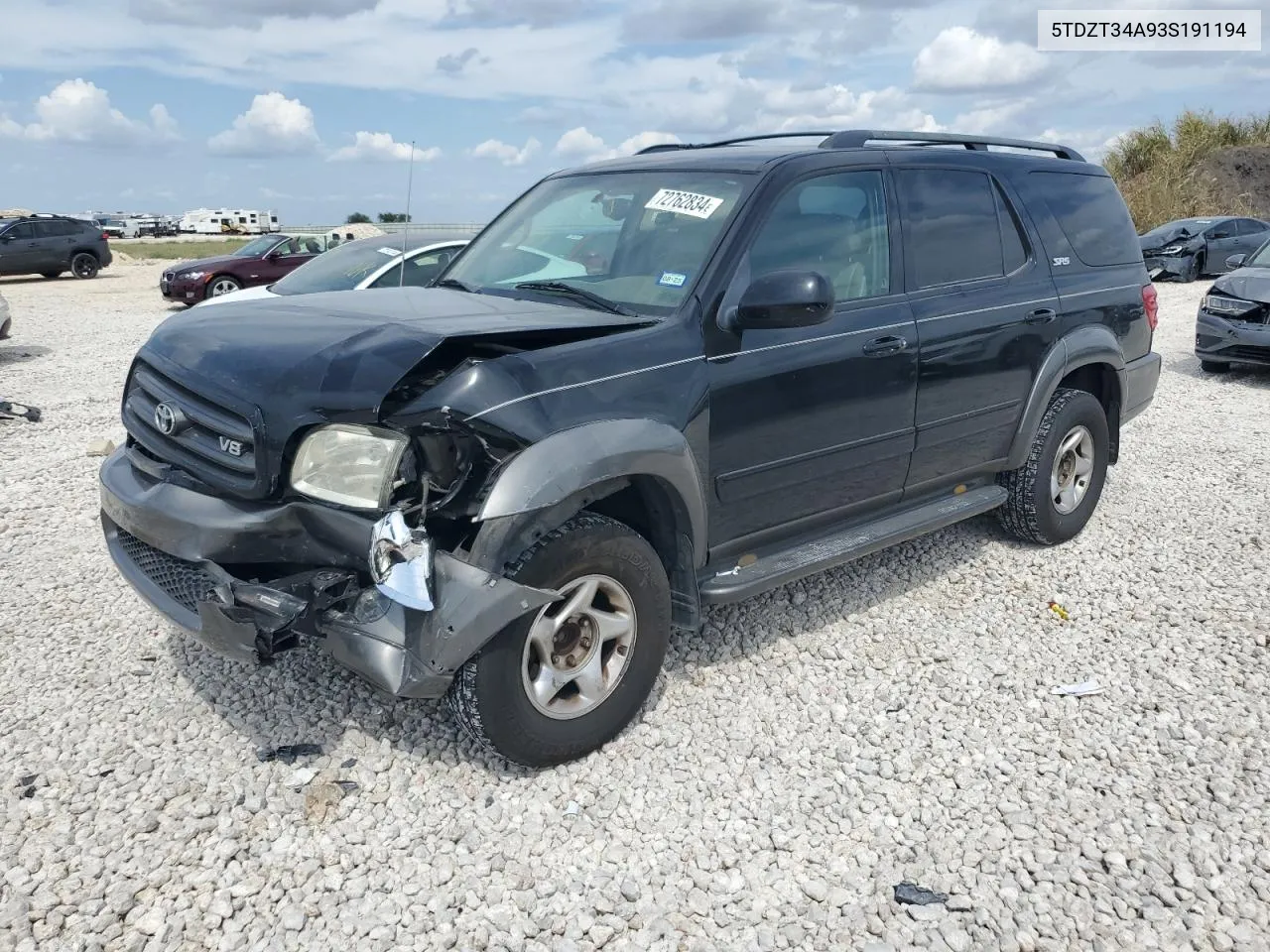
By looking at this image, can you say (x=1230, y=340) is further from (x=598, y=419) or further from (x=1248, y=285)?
(x=598, y=419)

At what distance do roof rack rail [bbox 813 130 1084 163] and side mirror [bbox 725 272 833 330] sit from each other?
3.62ft

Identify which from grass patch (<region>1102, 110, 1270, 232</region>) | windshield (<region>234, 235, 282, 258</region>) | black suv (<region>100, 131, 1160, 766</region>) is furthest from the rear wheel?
grass patch (<region>1102, 110, 1270, 232</region>)

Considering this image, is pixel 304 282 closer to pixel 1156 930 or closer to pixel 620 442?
pixel 620 442

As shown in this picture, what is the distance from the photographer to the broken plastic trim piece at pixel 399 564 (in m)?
2.79

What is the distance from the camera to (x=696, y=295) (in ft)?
11.7

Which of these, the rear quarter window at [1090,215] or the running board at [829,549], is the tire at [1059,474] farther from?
the rear quarter window at [1090,215]

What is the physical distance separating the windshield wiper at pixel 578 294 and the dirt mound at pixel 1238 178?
103 ft

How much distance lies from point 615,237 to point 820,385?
101 cm

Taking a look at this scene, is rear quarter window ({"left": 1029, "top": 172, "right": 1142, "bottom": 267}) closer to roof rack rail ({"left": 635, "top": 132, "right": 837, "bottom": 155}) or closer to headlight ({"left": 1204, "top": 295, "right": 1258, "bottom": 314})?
roof rack rail ({"left": 635, "top": 132, "right": 837, "bottom": 155})

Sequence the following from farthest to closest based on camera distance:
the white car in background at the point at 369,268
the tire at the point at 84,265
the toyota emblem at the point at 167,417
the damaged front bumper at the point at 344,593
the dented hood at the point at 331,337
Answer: the tire at the point at 84,265, the white car in background at the point at 369,268, the toyota emblem at the point at 167,417, the dented hood at the point at 331,337, the damaged front bumper at the point at 344,593

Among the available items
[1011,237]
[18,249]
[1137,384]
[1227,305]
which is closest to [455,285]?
[1011,237]

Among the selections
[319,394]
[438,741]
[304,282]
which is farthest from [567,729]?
[304,282]

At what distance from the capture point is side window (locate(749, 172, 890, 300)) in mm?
3814

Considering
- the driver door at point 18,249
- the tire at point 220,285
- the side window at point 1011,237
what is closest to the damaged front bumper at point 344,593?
the side window at point 1011,237
